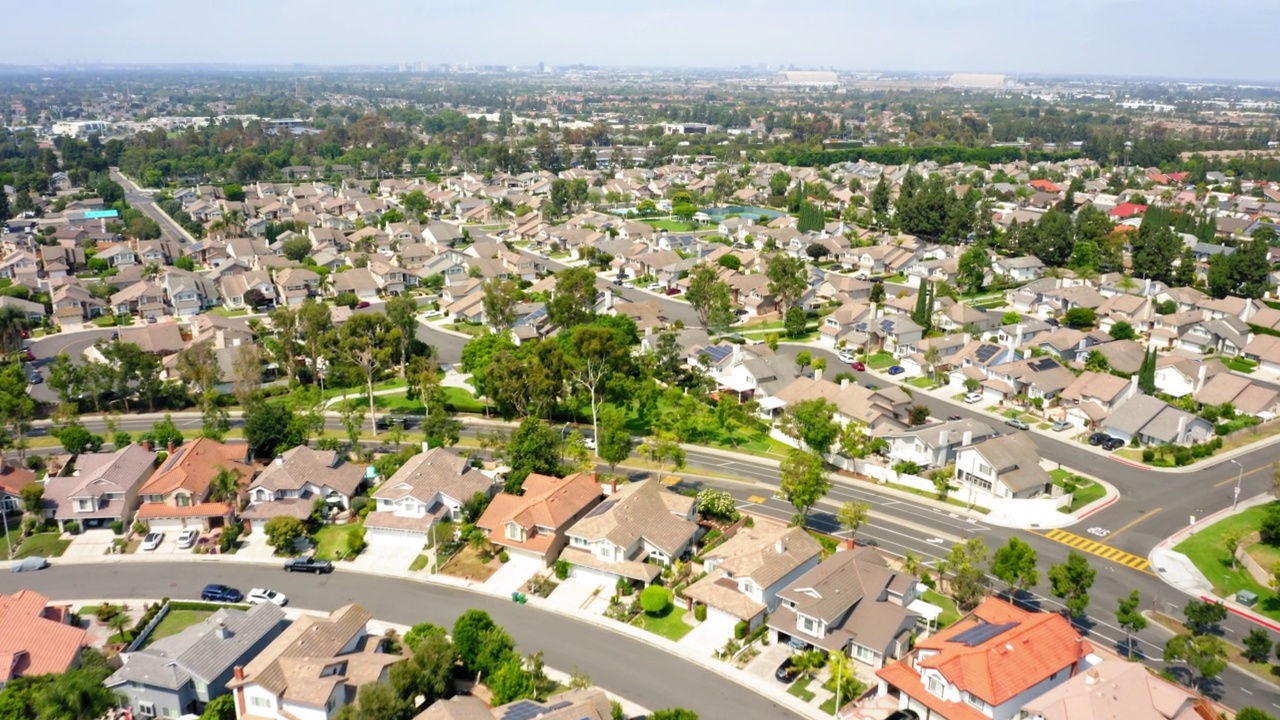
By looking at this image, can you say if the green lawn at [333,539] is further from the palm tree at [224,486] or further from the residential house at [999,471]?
the residential house at [999,471]

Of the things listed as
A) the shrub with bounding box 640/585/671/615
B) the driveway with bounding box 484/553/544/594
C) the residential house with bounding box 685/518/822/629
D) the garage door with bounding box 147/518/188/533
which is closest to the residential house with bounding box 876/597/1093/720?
the residential house with bounding box 685/518/822/629

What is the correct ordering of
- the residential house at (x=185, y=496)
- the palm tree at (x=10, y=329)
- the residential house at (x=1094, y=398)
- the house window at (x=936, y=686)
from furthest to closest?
the palm tree at (x=10, y=329) → the residential house at (x=1094, y=398) → the residential house at (x=185, y=496) → the house window at (x=936, y=686)

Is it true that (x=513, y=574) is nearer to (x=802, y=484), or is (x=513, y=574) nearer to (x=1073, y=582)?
(x=802, y=484)

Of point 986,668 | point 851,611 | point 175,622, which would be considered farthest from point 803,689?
point 175,622

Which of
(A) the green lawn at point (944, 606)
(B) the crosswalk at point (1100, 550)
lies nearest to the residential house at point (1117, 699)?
(A) the green lawn at point (944, 606)

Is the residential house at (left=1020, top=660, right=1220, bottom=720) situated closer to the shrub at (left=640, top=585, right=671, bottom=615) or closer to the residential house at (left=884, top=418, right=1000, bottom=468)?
the shrub at (left=640, top=585, right=671, bottom=615)

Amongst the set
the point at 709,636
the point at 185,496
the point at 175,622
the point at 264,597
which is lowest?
the point at 175,622
